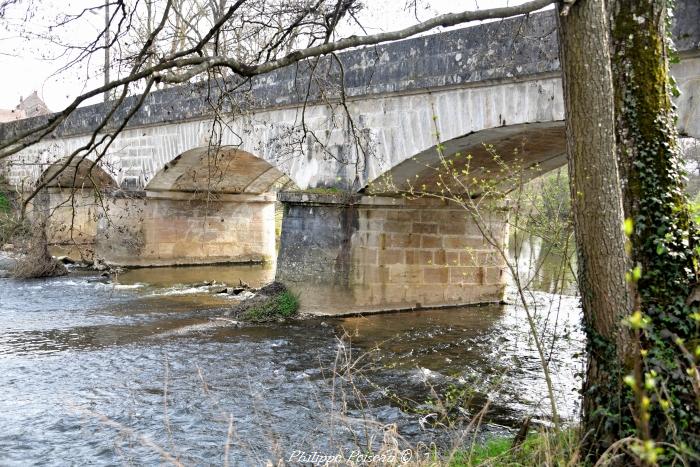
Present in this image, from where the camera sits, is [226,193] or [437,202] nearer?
[437,202]

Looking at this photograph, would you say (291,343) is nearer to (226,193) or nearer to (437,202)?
(437,202)

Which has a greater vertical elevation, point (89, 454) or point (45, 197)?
point (45, 197)

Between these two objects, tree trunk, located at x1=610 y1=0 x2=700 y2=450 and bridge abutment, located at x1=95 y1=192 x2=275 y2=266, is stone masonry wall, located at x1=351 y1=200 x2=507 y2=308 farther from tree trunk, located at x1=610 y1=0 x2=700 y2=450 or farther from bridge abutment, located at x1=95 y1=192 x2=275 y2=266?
bridge abutment, located at x1=95 y1=192 x2=275 y2=266

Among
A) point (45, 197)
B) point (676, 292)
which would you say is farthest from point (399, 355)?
point (45, 197)

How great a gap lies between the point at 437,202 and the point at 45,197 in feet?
37.6

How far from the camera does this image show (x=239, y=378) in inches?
229

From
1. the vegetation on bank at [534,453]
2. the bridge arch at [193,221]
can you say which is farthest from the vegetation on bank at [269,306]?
the vegetation on bank at [534,453]

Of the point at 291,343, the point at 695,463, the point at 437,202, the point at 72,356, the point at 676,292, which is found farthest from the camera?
the point at 437,202

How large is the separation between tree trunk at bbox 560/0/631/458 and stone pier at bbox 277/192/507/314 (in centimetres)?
560

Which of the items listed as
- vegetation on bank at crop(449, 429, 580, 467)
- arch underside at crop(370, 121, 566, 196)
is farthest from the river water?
arch underside at crop(370, 121, 566, 196)

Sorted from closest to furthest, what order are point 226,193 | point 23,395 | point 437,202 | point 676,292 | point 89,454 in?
point 676,292
point 89,454
point 23,395
point 437,202
point 226,193

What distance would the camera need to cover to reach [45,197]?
16859 millimetres

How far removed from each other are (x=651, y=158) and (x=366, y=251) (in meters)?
6.06

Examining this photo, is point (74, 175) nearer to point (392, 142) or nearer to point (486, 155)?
point (392, 142)
